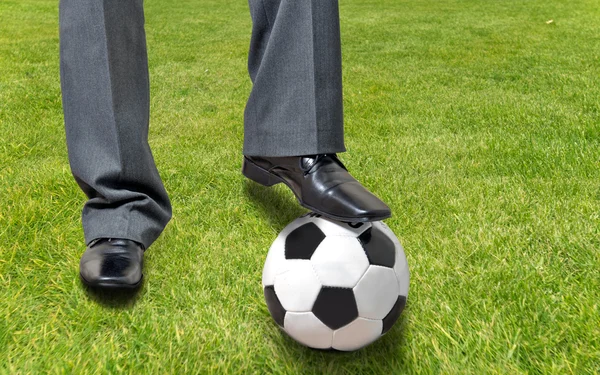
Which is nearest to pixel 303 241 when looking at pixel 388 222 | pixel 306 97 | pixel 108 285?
pixel 306 97

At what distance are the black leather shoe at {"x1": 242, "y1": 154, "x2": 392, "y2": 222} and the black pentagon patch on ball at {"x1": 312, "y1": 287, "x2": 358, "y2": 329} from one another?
261mm

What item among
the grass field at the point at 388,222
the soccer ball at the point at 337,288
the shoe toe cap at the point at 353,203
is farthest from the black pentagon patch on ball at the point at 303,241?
the grass field at the point at 388,222

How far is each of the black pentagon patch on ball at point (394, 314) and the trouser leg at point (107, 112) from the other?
1.02 metres

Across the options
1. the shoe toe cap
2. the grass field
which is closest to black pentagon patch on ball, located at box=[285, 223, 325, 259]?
the shoe toe cap

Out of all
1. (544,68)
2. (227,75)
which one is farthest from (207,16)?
(544,68)

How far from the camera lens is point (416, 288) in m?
1.99

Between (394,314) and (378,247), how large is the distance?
0.23 metres

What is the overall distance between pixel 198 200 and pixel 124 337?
1.17 m

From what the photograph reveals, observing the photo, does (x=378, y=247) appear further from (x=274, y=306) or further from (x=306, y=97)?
(x=306, y=97)

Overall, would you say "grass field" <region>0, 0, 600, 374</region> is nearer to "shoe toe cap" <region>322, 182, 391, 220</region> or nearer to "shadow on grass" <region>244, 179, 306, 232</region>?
"shadow on grass" <region>244, 179, 306, 232</region>

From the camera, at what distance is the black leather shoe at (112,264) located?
1873 millimetres

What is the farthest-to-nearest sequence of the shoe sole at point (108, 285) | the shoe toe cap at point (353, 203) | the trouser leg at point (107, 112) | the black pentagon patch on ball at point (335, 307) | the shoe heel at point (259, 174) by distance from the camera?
the shoe heel at point (259, 174) < the trouser leg at point (107, 112) < the shoe sole at point (108, 285) < the shoe toe cap at point (353, 203) < the black pentagon patch on ball at point (335, 307)

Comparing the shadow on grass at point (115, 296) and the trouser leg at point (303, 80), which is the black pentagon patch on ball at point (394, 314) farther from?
the shadow on grass at point (115, 296)

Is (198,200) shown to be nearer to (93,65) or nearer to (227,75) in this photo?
(93,65)
